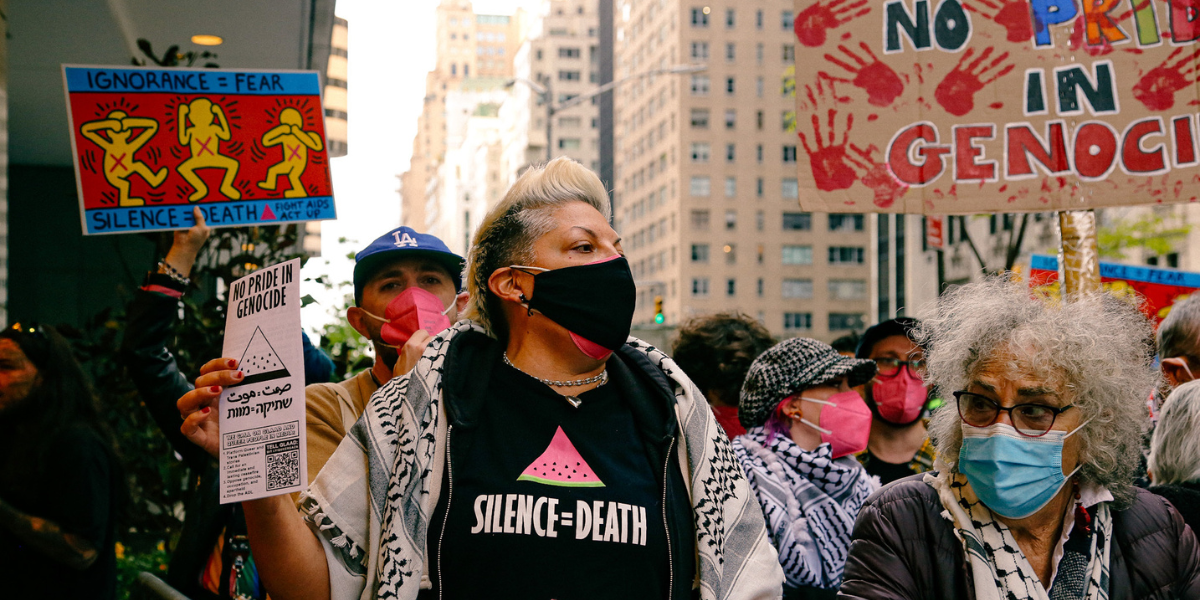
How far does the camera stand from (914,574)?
8.95 feet

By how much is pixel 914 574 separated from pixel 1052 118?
2.50m

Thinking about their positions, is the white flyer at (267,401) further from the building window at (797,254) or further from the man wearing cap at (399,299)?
the building window at (797,254)

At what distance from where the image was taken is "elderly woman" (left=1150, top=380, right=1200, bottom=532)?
3.38 metres

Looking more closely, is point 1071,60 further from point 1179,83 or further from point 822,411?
point 822,411

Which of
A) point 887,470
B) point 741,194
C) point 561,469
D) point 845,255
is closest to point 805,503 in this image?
point 887,470

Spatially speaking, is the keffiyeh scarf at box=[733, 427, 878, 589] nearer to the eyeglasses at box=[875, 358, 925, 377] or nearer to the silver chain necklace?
the eyeglasses at box=[875, 358, 925, 377]

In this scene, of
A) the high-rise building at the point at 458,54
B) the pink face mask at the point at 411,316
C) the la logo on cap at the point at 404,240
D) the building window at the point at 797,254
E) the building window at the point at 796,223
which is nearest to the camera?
the pink face mask at the point at 411,316

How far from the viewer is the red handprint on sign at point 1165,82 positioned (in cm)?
432

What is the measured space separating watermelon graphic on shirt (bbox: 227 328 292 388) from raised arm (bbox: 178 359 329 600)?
0.08 ft

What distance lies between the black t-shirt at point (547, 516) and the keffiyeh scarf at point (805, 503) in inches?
58.7

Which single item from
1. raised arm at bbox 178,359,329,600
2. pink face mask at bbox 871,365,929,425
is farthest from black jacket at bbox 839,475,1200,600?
pink face mask at bbox 871,365,929,425

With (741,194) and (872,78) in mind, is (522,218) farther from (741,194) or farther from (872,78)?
(741,194)

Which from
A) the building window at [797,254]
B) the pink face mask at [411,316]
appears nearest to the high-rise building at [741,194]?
the building window at [797,254]

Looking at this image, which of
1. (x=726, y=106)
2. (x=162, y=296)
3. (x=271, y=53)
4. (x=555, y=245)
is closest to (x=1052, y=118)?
(x=555, y=245)
